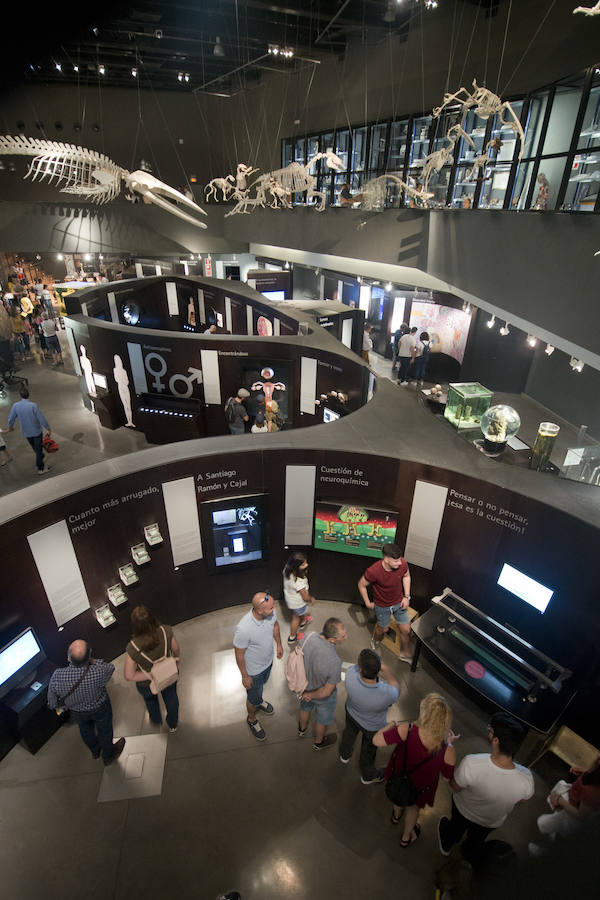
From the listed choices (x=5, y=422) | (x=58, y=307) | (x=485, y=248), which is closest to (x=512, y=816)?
(x=485, y=248)

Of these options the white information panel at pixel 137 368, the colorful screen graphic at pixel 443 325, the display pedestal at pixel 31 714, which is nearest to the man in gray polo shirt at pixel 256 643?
the display pedestal at pixel 31 714

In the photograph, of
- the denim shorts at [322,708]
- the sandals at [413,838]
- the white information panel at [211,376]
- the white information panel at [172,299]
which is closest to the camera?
the sandals at [413,838]

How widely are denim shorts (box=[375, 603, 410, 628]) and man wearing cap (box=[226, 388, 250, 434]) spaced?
13.6ft

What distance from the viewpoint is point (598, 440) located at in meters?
8.67

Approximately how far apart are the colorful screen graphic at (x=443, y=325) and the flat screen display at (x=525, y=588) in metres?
8.63

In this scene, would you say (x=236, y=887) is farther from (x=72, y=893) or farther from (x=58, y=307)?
(x=58, y=307)

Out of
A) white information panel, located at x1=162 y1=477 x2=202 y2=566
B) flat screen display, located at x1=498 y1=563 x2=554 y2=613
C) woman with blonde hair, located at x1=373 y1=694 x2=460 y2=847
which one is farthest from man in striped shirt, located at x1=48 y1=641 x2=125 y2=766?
flat screen display, located at x1=498 y1=563 x2=554 y2=613

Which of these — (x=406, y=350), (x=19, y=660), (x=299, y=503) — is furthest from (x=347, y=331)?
(x=19, y=660)

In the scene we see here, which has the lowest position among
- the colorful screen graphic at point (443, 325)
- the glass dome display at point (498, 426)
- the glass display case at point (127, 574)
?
the glass display case at point (127, 574)

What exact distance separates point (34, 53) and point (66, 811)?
20268 millimetres

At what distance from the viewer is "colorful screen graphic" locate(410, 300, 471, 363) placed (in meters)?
11.5

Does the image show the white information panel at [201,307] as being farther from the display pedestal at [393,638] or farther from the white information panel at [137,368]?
the display pedestal at [393,638]

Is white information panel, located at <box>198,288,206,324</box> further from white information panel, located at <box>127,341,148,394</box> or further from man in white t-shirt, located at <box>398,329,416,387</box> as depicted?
man in white t-shirt, located at <box>398,329,416,387</box>

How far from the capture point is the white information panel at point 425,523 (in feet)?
14.0
